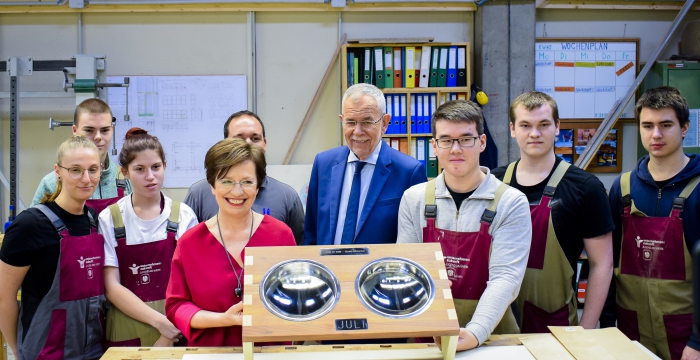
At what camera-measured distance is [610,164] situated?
499 centimetres

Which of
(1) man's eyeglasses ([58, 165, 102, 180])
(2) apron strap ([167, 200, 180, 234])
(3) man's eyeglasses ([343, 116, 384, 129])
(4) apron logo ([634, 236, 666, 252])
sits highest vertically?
(3) man's eyeglasses ([343, 116, 384, 129])

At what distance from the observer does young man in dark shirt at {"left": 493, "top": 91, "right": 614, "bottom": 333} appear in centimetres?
188

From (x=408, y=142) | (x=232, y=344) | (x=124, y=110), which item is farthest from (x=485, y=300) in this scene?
(x=124, y=110)

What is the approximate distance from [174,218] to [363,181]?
72 cm

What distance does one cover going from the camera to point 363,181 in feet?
6.72

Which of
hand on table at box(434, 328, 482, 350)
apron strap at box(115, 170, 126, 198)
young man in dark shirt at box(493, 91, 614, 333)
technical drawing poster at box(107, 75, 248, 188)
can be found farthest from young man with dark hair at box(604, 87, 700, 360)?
technical drawing poster at box(107, 75, 248, 188)

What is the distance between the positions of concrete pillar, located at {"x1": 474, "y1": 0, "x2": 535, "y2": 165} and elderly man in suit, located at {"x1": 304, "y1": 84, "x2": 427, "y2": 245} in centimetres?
292

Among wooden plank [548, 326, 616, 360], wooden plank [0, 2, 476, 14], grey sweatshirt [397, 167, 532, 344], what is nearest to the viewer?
wooden plank [548, 326, 616, 360]

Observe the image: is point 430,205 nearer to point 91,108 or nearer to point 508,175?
point 508,175

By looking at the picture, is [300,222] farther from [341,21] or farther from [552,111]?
[341,21]

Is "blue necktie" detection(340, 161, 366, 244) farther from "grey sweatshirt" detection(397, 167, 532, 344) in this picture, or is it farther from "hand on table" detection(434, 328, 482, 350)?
"hand on table" detection(434, 328, 482, 350)

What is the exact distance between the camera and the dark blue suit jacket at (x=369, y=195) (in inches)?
77.1

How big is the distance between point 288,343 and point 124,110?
3.72 metres

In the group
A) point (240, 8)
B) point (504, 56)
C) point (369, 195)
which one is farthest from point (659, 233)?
point (240, 8)
